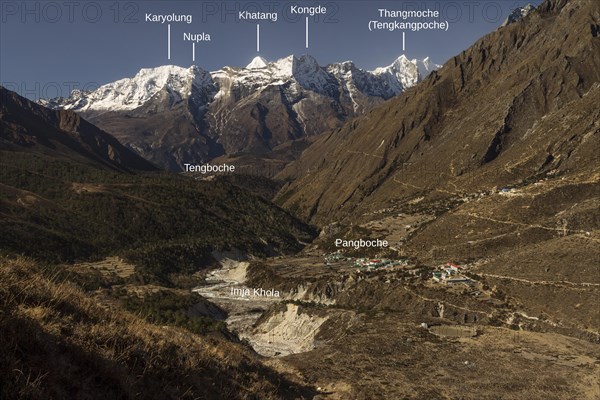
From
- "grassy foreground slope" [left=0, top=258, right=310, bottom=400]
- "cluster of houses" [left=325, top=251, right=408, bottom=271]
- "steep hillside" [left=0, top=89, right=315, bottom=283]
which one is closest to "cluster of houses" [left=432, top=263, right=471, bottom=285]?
"cluster of houses" [left=325, top=251, right=408, bottom=271]

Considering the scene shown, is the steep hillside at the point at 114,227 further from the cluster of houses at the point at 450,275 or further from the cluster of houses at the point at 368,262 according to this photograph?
the cluster of houses at the point at 450,275

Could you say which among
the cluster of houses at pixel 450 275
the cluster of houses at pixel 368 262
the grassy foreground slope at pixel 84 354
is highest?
the grassy foreground slope at pixel 84 354

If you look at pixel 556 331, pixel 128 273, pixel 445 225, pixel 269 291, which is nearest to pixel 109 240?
pixel 128 273

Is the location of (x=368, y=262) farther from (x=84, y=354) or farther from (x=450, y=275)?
(x=84, y=354)

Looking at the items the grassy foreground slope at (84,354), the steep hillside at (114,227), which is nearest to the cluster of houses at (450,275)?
the steep hillside at (114,227)

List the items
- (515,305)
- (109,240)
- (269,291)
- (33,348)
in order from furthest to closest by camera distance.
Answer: (109,240) < (269,291) < (515,305) < (33,348)

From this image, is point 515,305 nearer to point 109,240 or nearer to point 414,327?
point 414,327

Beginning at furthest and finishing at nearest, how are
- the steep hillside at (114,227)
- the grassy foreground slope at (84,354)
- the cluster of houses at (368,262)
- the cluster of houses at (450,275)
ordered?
the steep hillside at (114,227), the cluster of houses at (368,262), the cluster of houses at (450,275), the grassy foreground slope at (84,354)
